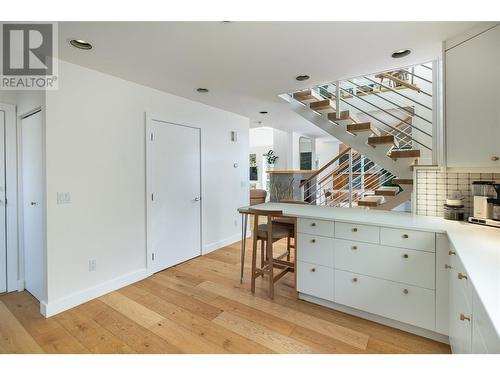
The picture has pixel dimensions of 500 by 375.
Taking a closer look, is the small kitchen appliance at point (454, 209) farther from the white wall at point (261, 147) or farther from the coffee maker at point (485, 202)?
the white wall at point (261, 147)

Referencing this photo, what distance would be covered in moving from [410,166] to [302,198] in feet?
9.39

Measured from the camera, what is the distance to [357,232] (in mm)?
2143

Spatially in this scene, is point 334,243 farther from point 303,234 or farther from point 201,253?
point 201,253

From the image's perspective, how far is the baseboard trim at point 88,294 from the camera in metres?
2.26

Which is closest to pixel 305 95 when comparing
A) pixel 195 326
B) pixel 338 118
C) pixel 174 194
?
pixel 338 118

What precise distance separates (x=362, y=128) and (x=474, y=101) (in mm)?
1378

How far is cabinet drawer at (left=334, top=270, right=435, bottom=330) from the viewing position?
188 cm

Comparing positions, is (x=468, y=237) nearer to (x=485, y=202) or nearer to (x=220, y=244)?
(x=485, y=202)

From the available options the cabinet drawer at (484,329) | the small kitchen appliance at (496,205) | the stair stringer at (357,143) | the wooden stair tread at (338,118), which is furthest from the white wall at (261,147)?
the cabinet drawer at (484,329)

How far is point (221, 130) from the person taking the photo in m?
4.17

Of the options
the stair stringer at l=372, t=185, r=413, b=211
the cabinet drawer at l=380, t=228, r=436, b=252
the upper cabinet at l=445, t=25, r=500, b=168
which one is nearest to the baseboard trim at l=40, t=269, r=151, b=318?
the cabinet drawer at l=380, t=228, r=436, b=252

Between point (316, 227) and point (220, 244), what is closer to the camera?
point (316, 227)
